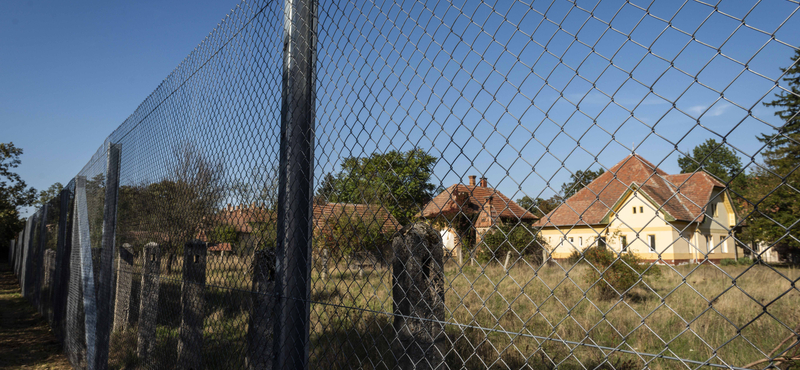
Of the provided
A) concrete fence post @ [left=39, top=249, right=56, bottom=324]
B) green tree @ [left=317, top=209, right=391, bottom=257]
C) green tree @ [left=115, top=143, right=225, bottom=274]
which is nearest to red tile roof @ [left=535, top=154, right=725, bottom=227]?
green tree @ [left=317, top=209, right=391, bottom=257]

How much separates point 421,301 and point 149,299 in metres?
3.89

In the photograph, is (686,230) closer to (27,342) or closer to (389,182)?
(389,182)

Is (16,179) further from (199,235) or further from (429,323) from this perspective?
(429,323)

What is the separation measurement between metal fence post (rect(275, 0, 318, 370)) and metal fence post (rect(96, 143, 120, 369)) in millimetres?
2715

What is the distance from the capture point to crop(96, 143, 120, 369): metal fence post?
12.5 feet

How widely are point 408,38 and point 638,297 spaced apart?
8993 mm

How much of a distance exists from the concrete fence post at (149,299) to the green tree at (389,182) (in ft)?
9.65

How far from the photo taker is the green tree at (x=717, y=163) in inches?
32.4

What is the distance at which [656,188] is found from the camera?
98cm

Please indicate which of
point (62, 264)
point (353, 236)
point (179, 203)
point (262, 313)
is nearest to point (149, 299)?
point (179, 203)

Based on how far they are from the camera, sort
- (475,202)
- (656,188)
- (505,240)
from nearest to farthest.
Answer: (656,188) < (505,240) < (475,202)

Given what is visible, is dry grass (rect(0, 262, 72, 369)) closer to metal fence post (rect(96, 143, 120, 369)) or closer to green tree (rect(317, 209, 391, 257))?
metal fence post (rect(96, 143, 120, 369))

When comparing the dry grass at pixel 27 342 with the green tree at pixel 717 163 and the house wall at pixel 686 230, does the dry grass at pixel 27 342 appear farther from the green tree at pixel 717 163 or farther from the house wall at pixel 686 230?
the green tree at pixel 717 163

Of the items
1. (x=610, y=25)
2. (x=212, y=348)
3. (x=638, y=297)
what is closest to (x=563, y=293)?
(x=638, y=297)
